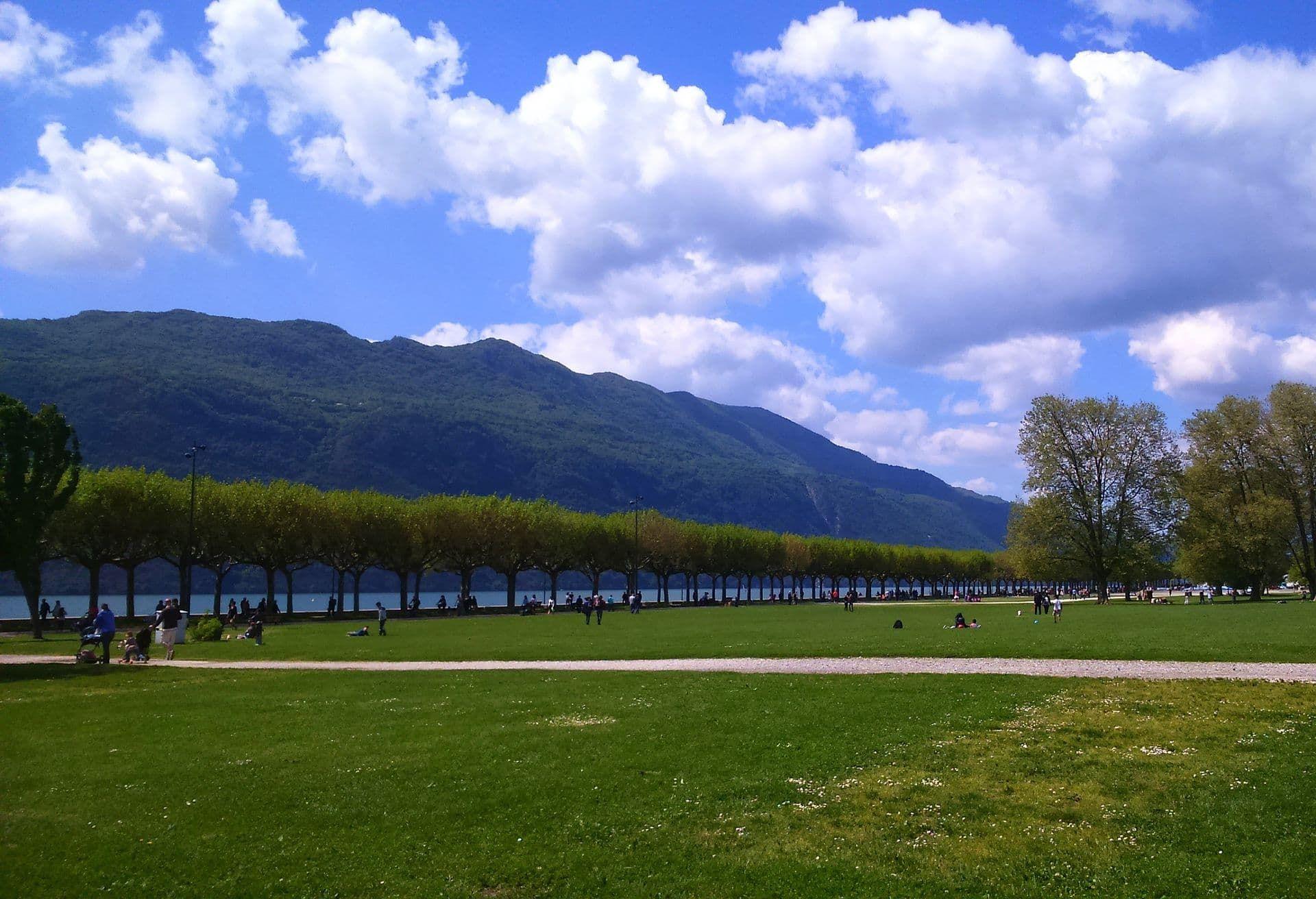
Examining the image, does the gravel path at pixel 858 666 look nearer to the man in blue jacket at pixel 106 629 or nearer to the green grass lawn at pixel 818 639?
the green grass lawn at pixel 818 639

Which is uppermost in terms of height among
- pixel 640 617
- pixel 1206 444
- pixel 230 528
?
pixel 1206 444

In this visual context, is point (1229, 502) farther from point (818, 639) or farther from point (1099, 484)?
point (818, 639)

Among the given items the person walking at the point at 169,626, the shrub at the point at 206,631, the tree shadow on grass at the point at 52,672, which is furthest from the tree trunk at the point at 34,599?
the tree shadow on grass at the point at 52,672

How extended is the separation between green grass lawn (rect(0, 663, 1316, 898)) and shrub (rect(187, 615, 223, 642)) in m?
25.4

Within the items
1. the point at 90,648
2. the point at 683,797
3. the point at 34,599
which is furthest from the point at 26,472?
the point at 683,797

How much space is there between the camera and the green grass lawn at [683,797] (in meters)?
10.5

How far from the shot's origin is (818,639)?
40.8 metres

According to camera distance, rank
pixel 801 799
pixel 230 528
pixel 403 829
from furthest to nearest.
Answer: pixel 230 528, pixel 801 799, pixel 403 829

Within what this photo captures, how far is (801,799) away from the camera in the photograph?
511 inches

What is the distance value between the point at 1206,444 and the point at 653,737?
80.7 metres

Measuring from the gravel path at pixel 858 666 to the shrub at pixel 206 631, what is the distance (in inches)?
337

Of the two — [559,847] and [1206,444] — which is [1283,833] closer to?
[559,847]

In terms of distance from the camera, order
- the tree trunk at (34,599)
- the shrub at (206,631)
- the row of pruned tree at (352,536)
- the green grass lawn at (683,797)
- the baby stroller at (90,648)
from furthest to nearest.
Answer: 1. the row of pruned tree at (352,536)
2. the tree trunk at (34,599)
3. the shrub at (206,631)
4. the baby stroller at (90,648)
5. the green grass lawn at (683,797)

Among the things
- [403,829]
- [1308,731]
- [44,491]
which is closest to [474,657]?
[44,491]
